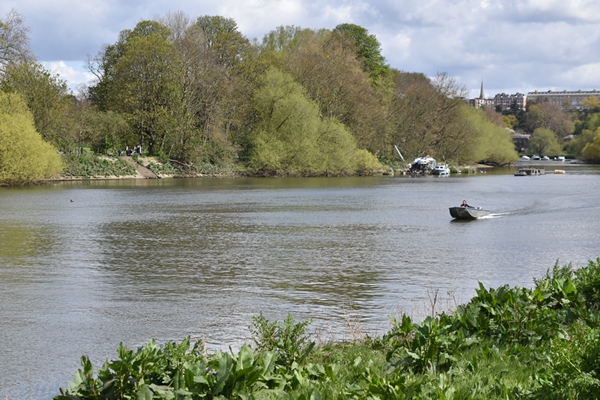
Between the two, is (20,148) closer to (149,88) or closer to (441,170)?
(149,88)

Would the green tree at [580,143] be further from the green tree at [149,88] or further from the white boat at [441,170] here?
the green tree at [149,88]

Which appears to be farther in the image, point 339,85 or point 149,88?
point 339,85

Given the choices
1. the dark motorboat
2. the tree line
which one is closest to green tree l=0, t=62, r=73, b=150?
the tree line

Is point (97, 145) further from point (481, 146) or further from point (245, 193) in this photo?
point (481, 146)

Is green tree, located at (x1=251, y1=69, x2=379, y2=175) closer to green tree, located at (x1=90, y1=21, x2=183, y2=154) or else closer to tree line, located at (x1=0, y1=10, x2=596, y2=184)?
tree line, located at (x1=0, y1=10, x2=596, y2=184)

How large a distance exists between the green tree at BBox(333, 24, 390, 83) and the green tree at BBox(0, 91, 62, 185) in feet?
194

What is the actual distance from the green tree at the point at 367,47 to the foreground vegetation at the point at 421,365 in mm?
106836

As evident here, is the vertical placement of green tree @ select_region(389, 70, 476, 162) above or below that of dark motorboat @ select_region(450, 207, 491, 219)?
above

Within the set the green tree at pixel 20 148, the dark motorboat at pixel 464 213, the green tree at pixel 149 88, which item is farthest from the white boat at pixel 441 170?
the dark motorboat at pixel 464 213

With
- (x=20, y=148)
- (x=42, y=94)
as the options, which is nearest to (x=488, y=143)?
(x=42, y=94)

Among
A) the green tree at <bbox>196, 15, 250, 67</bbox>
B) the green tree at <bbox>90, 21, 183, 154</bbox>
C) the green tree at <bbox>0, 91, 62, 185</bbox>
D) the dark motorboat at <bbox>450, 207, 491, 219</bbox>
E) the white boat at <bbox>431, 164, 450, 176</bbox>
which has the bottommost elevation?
the dark motorboat at <bbox>450, 207, 491, 219</bbox>

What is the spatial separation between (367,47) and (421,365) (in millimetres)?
112291

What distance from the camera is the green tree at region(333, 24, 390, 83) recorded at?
115375mm

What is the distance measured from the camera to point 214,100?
86.6 meters
